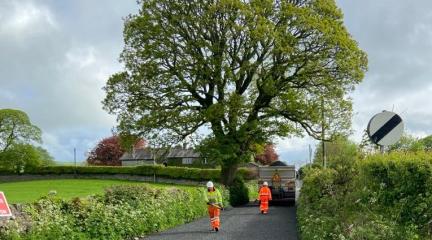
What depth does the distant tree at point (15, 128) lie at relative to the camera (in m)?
86.4

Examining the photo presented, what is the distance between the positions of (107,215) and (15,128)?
249 feet

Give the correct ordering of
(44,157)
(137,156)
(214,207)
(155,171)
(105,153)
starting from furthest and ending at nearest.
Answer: (137,156)
(105,153)
(44,157)
(155,171)
(214,207)

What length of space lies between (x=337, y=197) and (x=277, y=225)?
858cm

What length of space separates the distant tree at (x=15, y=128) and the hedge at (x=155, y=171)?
6.04 meters

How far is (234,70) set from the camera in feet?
128

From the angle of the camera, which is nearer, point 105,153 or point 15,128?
point 15,128

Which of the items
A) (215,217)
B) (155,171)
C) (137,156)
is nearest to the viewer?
(215,217)

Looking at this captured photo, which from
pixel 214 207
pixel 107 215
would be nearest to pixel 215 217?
pixel 214 207

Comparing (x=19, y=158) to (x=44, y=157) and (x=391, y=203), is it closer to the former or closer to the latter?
(x=44, y=157)

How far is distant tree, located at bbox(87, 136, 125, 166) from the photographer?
113688 mm

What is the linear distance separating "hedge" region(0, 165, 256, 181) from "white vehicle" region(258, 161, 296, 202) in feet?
45.4

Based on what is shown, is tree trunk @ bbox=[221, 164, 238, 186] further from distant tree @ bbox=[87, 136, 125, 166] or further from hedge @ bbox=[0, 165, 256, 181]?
distant tree @ bbox=[87, 136, 125, 166]

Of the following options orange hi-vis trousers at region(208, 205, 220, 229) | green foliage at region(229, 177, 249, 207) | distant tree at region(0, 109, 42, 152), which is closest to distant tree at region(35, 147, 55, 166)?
distant tree at region(0, 109, 42, 152)

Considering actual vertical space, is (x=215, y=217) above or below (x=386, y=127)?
below
